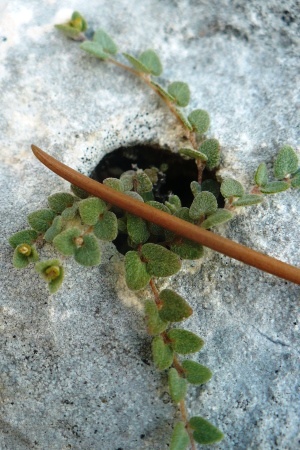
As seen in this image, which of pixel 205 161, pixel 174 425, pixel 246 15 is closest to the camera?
pixel 174 425

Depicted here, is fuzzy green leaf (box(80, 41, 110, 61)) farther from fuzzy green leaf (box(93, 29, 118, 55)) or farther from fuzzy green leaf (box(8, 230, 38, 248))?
fuzzy green leaf (box(8, 230, 38, 248))

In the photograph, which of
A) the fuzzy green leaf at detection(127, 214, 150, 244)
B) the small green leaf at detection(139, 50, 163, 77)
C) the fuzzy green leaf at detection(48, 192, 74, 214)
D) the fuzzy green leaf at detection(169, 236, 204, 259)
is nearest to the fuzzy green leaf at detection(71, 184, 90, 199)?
the fuzzy green leaf at detection(48, 192, 74, 214)

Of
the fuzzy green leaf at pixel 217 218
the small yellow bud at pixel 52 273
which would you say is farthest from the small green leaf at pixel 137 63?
the small yellow bud at pixel 52 273

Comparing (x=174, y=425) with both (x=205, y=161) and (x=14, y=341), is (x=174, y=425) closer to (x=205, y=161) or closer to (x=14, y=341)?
(x=14, y=341)

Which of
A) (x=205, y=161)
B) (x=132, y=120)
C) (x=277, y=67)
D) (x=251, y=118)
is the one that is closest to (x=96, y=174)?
(x=132, y=120)

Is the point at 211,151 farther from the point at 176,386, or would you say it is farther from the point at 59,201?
the point at 176,386

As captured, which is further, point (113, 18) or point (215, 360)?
point (113, 18)

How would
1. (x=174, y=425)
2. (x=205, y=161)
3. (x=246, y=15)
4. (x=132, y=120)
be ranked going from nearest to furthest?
1. (x=174, y=425)
2. (x=205, y=161)
3. (x=132, y=120)
4. (x=246, y=15)
